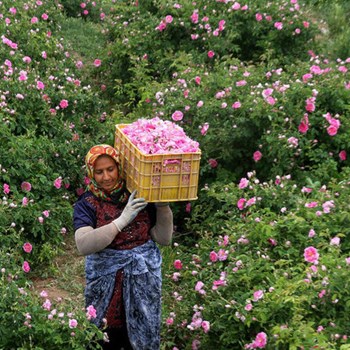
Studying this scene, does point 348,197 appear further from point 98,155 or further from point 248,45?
point 248,45

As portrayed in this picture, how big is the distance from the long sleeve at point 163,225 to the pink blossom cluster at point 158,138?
305mm

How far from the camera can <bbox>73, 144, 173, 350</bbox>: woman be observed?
3.49m

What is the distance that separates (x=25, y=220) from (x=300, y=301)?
220 cm

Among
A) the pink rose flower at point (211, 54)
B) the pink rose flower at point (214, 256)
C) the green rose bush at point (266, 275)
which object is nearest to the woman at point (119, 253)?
the green rose bush at point (266, 275)

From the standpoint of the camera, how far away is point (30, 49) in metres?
6.93

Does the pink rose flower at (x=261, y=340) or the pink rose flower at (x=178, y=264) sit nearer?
the pink rose flower at (x=261, y=340)

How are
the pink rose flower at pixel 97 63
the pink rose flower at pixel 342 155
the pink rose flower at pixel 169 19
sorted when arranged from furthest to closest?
the pink rose flower at pixel 97 63 < the pink rose flower at pixel 169 19 < the pink rose flower at pixel 342 155

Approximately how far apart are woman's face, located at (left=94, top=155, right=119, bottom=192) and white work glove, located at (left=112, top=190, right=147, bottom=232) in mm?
153

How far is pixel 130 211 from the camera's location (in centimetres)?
338

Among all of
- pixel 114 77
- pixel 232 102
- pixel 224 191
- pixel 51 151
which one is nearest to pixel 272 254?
pixel 224 191

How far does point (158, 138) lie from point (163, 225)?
427 mm

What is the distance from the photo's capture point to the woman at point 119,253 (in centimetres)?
349

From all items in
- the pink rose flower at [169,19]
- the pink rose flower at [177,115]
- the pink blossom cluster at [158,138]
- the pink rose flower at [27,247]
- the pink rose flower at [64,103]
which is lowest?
the pink rose flower at [27,247]

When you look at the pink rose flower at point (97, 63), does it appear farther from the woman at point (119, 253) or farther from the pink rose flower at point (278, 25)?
the woman at point (119, 253)
